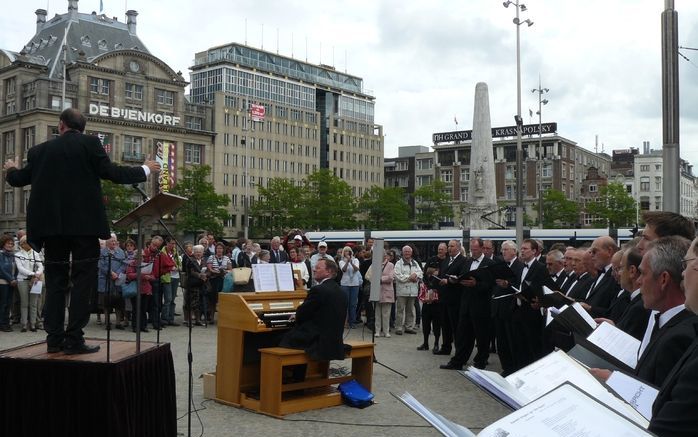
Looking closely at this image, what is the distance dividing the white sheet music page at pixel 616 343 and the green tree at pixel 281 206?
74.6 meters

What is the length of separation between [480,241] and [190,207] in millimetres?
57482

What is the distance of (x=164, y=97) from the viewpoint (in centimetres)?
7869

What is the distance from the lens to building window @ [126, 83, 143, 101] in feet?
247

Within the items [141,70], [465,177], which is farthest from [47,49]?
[465,177]

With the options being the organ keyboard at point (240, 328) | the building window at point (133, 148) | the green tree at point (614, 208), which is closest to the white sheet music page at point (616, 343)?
the organ keyboard at point (240, 328)

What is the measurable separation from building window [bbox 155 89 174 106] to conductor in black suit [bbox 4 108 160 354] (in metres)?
75.9

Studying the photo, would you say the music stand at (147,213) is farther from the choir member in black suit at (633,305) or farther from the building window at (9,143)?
the building window at (9,143)

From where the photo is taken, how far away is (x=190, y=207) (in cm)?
6712

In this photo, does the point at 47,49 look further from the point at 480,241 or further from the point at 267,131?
the point at 480,241

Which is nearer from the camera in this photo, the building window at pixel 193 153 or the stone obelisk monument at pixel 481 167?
the stone obelisk monument at pixel 481 167

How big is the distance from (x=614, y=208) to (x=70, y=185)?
80.6 m

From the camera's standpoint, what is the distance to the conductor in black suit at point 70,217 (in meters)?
5.55

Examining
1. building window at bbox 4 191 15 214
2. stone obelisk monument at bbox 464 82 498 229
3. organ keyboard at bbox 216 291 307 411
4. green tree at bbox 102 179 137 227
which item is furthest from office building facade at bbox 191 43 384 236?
organ keyboard at bbox 216 291 307 411

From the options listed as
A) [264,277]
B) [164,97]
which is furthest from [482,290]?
[164,97]
